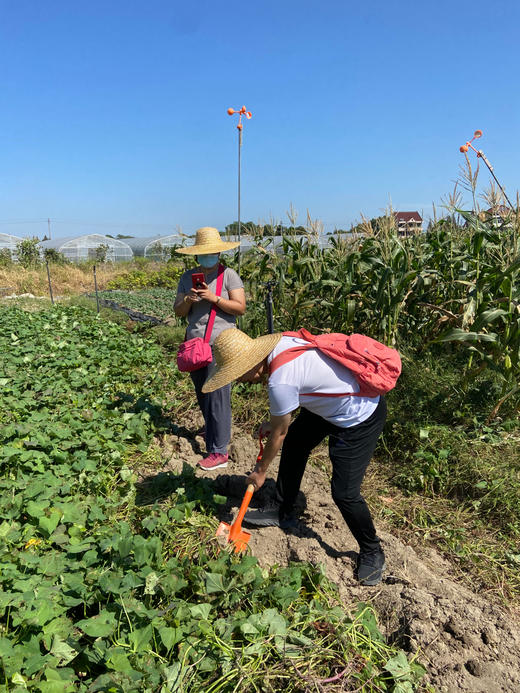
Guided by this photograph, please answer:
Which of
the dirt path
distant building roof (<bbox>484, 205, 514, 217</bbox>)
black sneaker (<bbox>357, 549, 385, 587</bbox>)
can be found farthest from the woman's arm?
distant building roof (<bbox>484, 205, 514, 217</bbox>)

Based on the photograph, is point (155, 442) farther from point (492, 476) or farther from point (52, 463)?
point (492, 476)

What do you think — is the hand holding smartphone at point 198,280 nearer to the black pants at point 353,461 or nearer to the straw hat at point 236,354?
the straw hat at point 236,354

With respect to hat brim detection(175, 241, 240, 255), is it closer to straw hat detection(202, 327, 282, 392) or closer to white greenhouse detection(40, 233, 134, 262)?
straw hat detection(202, 327, 282, 392)

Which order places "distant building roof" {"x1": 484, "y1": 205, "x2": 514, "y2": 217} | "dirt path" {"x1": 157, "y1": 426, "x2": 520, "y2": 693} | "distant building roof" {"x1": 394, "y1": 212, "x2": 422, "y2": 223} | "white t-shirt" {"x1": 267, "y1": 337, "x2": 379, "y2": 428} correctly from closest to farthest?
"dirt path" {"x1": 157, "y1": 426, "x2": 520, "y2": 693}, "white t-shirt" {"x1": 267, "y1": 337, "x2": 379, "y2": 428}, "distant building roof" {"x1": 484, "y1": 205, "x2": 514, "y2": 217}, "distant building roof" {"x1": 394, "y1": 212, "x2": 422, "y2": 223}

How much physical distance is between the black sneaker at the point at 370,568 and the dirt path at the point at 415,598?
4 cm

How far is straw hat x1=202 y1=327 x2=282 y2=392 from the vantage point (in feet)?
7.24

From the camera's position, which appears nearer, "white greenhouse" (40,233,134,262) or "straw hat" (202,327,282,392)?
"straw hat" (202,327,282,392)

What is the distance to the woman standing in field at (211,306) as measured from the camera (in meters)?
3.45

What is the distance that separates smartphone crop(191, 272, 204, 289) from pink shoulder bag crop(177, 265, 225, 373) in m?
0.15

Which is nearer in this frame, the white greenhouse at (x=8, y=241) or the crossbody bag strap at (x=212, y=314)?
the crossbody bag strap at (x=212, y=314)

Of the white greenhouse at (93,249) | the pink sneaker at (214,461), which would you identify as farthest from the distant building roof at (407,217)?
the white greenhouse at (93,249)

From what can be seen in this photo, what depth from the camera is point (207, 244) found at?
11.6 feet

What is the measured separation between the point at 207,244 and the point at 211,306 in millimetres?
480

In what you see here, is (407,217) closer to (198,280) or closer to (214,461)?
(198,280)
